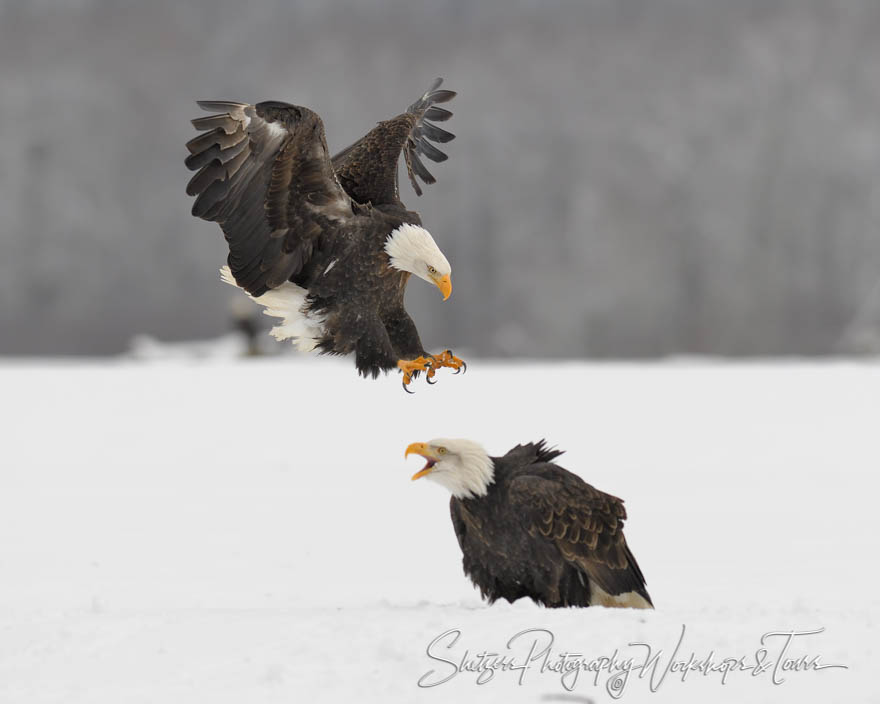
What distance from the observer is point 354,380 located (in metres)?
10.4

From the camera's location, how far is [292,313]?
434cm

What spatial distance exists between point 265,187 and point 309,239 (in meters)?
0.26

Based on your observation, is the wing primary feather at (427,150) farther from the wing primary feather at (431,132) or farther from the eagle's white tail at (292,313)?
the eagle's white tail at (292,313)

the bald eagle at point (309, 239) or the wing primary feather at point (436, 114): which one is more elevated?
the wing primary feather at point (436, 114)

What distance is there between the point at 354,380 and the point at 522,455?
232 inches

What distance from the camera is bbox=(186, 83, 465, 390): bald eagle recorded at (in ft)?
13.1

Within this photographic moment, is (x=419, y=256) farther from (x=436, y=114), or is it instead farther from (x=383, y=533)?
(x=383, y=533)

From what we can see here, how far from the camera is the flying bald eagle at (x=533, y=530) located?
4285mm

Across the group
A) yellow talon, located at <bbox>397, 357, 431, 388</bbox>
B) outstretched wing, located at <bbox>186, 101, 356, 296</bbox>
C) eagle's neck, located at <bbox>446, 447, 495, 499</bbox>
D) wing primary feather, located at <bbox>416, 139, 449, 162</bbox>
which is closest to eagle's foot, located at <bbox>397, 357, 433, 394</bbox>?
yellow talon, located at <bbox>397, 357, 431, 388</bbox>

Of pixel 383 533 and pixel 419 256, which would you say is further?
pixel 383 533

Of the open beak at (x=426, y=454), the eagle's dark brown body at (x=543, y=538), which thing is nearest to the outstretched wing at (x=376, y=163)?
the open beak at (x=426, y=454)

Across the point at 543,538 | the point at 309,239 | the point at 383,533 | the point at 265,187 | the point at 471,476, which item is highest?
the point at 265,187

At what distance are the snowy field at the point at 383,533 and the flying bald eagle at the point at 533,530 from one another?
1.02 feet

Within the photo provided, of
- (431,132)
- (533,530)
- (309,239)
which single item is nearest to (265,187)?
(309,239)
